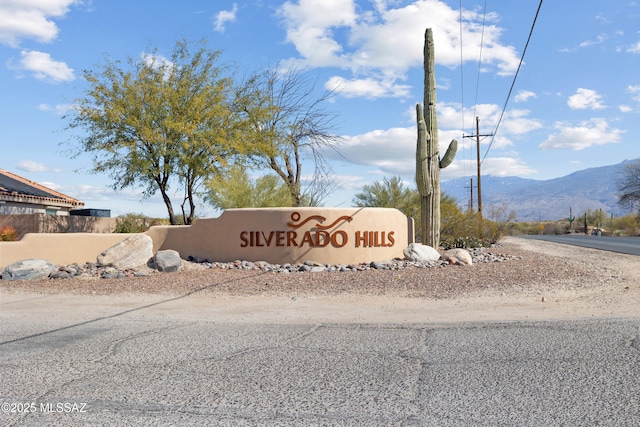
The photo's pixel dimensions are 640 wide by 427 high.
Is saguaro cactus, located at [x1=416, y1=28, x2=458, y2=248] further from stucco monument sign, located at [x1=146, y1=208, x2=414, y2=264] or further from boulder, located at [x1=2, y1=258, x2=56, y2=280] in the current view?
boulder, located at [x1=2, y1=258, x2=56, y2=280]

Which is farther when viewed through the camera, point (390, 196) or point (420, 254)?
point (390, 196)

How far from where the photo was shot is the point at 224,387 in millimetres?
5266

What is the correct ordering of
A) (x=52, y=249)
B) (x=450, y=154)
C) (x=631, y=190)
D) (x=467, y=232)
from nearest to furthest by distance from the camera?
1. (x=52, y=249)
2. (x=450, y=154)
3. (x=467, y=232)
4. (x=631, y=190)

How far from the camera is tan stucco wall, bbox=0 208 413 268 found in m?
16.9

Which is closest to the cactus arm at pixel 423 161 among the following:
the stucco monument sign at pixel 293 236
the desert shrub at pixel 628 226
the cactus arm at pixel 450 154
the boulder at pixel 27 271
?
the cactus arm at pixel 450 154

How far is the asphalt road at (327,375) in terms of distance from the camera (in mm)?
4543

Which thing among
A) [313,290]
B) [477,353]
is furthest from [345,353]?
[313,290]

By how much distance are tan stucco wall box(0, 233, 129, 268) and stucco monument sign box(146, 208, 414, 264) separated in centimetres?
291

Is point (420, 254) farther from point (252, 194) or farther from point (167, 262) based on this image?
point (252, 194)

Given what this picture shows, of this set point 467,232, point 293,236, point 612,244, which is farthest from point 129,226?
point 612,244

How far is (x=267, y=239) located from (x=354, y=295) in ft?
17.8

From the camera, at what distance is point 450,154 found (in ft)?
62.6

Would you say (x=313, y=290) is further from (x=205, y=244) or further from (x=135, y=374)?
(x=135, y=374)

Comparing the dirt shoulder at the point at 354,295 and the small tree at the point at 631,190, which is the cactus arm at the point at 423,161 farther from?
the small tree at the point at 631,190
